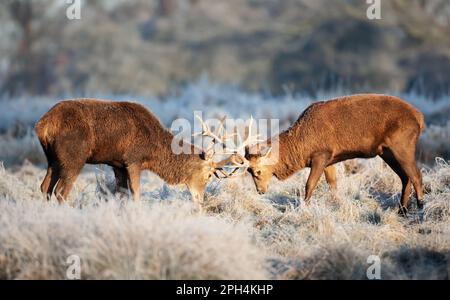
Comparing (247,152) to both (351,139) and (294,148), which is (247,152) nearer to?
(294,148)

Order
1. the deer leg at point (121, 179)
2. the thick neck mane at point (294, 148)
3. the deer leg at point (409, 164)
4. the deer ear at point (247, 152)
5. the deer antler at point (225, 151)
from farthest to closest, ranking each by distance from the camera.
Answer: the deer ear at point (247, 152) → the thick neck mane at point (294, 148) → the deer antler at point (225, 151) → the deer leg at point (121, 179) → the deer leg at point (409, 164)

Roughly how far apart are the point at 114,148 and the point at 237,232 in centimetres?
329

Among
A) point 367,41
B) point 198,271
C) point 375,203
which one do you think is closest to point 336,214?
point 375,203

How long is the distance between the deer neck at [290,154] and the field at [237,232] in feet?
1.42

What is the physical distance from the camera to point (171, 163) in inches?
511

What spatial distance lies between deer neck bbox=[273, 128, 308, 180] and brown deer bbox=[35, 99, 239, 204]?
3.31ft

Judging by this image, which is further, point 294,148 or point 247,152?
point 247,152

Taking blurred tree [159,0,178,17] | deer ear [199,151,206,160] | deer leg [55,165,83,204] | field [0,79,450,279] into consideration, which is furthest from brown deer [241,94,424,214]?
blurred tree [159,0,178,17]

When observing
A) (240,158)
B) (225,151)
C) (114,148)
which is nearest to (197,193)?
(225,151)

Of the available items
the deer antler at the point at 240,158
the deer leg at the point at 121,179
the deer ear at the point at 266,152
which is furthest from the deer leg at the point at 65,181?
the deer ear at the point at 266,152

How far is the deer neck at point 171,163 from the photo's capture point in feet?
42.3

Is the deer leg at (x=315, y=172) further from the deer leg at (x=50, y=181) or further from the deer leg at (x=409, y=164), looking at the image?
the deer leg at (x=50, y=181)

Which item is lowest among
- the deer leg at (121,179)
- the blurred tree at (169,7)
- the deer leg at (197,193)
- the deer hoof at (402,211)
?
the deer hoof at (402,211)

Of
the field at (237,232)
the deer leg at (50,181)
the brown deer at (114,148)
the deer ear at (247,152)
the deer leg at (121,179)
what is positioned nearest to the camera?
the field at (237,232)
